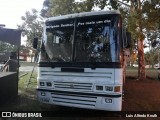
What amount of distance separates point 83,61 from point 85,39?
0.70 meters

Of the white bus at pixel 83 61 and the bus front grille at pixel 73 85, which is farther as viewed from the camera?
the bus front grille at pixel 73 85

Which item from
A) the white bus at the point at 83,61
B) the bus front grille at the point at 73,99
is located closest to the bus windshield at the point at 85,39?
the white bus at the point at 83,61

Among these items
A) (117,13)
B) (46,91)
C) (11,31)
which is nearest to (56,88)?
(46,91)

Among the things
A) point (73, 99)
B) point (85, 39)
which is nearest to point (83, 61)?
point (85, 39)

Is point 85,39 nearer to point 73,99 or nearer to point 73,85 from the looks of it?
point 73,85

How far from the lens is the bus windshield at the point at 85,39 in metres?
8.16

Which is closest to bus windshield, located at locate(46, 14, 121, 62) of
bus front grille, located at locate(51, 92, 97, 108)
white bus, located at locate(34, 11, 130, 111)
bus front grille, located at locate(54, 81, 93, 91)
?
white bus, located at locate(34, 11, 130, 111)

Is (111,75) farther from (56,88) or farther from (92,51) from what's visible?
(56,88)

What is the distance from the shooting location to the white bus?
8.05 meters

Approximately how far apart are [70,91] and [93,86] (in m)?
0.75

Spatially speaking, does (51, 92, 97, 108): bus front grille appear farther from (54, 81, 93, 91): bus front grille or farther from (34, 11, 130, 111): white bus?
(54, 81, 93, 91): bus front grille

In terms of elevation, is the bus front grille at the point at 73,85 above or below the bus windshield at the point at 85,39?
below

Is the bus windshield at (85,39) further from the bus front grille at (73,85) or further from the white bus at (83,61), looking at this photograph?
the bus front grille at (73,85)

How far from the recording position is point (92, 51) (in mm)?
8328
